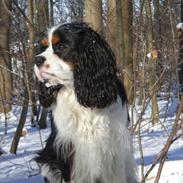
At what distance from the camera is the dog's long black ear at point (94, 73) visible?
348cm

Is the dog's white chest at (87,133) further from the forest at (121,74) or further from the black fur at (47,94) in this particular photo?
the forest at (121,74)

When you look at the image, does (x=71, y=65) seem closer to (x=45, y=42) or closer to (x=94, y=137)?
(x=45, y=42)

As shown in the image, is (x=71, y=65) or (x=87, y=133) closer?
(x=71, y=65)

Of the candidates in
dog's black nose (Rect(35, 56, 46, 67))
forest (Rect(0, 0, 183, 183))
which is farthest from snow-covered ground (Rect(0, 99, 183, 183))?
dog's black nose (Rect(35, 56, 46, 67))

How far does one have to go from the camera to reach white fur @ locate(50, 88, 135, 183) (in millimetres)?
3570

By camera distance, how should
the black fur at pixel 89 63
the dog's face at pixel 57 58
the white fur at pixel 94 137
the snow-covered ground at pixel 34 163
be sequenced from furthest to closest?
the snow-covered ground at pixel 34 163
the white fur at pixel 94 137
the black fur at pixel 89 63
the dog's face at pixel 57 58

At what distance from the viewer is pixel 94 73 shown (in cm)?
354

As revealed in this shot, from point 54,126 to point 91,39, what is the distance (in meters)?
0.80

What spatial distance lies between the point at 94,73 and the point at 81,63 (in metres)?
0.15

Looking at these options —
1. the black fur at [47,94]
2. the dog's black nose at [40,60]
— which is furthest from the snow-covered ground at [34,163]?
the dog's black nose at [40,60]

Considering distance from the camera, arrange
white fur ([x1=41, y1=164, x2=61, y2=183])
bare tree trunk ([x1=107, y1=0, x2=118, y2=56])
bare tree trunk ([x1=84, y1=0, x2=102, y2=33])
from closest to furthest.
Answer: white fur ([x1=41, y1=164, x2=61, y2=183]) → bare tree trunk ([x1=84, y1=0, x2=102, y2=33]) → bare tree trunk ([x1=107, y1=0, x2=118, y2=56])

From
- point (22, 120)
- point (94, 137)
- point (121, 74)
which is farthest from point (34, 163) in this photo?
point (94, 137)

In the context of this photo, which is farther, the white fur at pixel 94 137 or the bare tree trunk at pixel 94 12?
the bare tree trunk at pixel 94 12

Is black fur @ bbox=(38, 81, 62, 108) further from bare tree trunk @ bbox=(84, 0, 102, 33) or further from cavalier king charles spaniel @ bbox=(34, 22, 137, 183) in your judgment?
bare tree trunk @ bbox=(84, 0, 102, 33)
